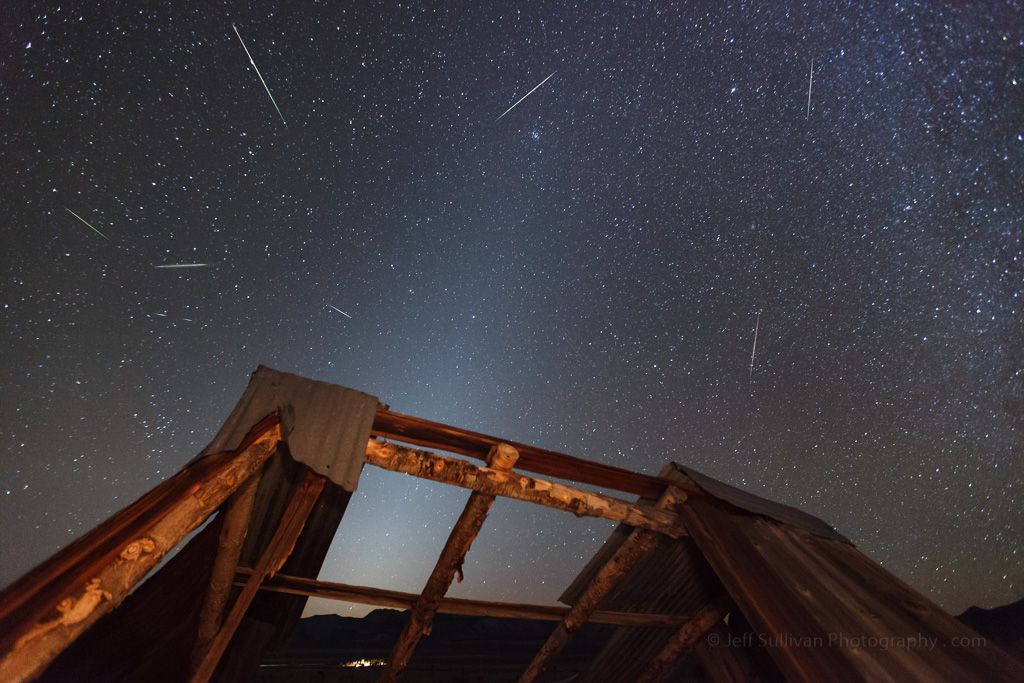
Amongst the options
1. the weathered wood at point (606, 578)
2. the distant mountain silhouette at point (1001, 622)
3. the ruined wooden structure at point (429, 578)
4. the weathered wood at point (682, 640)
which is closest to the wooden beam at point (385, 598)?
the ruined wooden structure at point (429, 578)

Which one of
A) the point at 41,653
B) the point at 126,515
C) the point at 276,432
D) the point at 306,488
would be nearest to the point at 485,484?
the point at 306,488

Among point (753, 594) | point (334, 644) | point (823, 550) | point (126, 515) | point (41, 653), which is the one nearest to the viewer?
point (41, 653)

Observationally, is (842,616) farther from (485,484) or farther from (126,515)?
(126,515)

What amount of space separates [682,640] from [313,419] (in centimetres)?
557

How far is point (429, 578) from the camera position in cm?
459

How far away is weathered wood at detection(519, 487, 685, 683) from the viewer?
4922 mm

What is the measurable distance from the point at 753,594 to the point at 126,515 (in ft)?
13.9

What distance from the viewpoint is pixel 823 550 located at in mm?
4711

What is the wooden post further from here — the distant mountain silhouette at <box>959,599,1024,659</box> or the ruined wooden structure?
the distant mountain silhouette at <box>959,599,1024,659</box>

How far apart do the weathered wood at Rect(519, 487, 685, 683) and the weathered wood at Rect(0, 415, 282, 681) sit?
3719 millimetres

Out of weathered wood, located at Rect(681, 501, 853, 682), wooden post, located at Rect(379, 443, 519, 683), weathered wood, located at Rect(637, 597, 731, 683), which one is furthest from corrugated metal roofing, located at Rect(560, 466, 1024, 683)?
wooden post, located at Rect(379, 443, 519, 683)

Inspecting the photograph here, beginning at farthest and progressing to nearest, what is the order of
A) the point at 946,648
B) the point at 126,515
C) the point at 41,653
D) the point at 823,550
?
the point at 823,550 → the point at 946,648 → the point at 126,515 → the point at 41,653

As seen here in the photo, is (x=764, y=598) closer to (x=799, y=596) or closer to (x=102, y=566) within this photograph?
(x=799, y=596)

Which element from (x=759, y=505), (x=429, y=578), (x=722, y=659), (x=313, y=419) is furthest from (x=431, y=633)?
(x=313, y=419)
